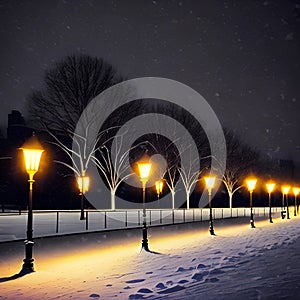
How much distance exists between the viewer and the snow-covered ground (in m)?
9.02

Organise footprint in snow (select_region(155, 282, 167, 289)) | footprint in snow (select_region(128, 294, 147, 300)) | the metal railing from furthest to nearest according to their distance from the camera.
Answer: the metal railing, footprint in snow (select_region(155, 282, 167, 289)), footprint in snow (select_region(128, 294, 147, 300))

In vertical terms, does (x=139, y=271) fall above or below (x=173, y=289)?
below

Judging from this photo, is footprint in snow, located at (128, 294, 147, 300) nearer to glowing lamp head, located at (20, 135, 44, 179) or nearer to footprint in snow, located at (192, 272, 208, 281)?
footprint in snow, located at (192, 272, 208, 281)

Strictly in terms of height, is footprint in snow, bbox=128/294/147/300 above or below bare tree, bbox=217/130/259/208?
below

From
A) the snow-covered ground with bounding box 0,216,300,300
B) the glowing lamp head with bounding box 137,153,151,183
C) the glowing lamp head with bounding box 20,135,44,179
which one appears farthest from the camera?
the glowing lamp head with bounding box 137,153,151,183

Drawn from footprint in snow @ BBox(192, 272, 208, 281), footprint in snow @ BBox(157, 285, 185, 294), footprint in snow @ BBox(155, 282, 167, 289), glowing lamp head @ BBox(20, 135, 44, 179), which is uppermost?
glowing lamp head @ BBox(20, 135, 44, 179)

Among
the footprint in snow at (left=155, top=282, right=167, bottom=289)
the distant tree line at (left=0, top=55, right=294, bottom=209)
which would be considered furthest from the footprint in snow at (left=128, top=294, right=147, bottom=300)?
A: the distant tree line at (left=0, top=55, right=294, bottom=209)

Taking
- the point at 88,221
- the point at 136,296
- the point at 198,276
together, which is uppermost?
the point at 88,221

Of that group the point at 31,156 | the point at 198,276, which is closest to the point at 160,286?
Result: the point at 198,276

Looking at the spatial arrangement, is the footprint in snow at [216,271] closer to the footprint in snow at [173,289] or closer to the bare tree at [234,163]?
the footprint in snow at [173,289]

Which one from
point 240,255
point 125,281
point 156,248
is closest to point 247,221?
point 156,248

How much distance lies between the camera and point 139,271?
12883 millimetres

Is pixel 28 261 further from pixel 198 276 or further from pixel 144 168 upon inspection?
pixel 144 168

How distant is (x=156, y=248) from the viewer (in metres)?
19.8
